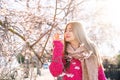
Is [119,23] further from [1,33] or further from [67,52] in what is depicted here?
[67,52]

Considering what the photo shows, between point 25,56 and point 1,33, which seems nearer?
point 1,33

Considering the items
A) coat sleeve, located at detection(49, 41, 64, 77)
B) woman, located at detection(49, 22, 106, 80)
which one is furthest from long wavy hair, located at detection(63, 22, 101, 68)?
coat sleeve, located at detection(49, 41, 64, 77)


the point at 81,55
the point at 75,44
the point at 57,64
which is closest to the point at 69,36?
the point at 75,44

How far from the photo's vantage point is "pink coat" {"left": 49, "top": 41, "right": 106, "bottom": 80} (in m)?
3.13

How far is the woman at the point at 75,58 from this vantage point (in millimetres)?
3186

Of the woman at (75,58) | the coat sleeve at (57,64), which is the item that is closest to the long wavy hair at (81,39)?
the woman at (75,58)

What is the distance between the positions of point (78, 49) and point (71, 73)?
0.77 feet

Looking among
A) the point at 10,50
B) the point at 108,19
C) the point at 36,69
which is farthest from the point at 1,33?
the point at 108,19

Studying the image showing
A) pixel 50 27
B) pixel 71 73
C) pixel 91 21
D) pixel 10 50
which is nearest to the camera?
pixel 71 73

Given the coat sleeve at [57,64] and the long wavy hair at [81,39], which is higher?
the long wavy hair at [81,39]

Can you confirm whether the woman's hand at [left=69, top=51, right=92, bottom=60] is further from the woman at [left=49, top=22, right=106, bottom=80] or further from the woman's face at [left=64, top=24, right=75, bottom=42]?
the woman's face at [left=64, top=24, right=75, bottom=42]

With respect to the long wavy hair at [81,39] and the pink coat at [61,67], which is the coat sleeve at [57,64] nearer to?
the pink coat at [61,67]

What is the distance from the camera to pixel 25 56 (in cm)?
466

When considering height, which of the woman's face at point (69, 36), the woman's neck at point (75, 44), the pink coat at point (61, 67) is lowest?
the pink coat at point (61, 67)
